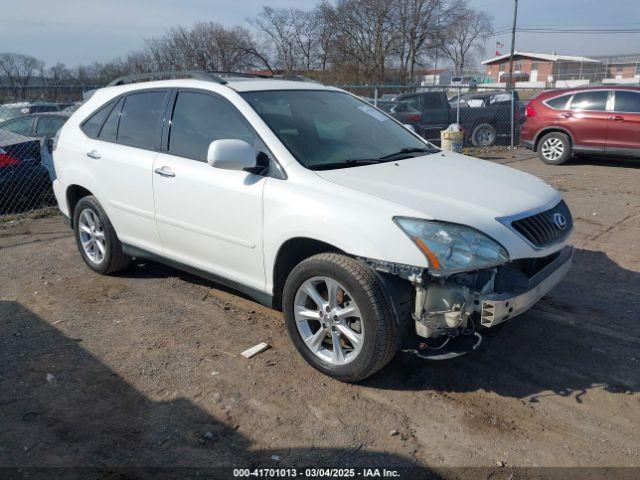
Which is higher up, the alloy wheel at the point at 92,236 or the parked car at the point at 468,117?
the parked car at the point at 468,117

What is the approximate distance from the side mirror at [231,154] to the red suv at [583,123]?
10089mm

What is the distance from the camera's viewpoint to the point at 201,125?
13.5 feet

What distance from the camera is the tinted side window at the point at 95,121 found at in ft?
16.4

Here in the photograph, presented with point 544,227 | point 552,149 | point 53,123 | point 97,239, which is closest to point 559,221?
point 544,227

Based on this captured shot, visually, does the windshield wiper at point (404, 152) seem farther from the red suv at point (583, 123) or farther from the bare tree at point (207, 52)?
the bare tree at point (207, 52)

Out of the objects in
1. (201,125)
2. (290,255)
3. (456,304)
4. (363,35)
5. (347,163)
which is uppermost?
(363,35)

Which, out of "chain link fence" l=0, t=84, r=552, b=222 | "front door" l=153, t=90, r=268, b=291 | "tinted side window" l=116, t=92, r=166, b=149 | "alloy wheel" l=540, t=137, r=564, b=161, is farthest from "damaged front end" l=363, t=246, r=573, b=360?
"alloy wheel" l=540, t=137, r=564, b=161

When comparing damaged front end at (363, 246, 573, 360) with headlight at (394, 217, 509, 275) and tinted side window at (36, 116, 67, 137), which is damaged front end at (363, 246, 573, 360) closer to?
headlight at (394, 217, 509, 275)

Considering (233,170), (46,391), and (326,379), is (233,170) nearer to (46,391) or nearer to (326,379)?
(326,379)

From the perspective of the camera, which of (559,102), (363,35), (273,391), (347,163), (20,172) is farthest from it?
(363,35)

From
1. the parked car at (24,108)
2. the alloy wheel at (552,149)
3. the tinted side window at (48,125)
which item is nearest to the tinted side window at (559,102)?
the alloy wheel at (552,149)

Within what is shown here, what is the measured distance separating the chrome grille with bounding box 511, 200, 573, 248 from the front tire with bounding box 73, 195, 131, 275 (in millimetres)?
3519

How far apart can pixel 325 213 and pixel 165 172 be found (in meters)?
1.60

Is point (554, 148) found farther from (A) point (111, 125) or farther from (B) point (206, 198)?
(B) point (206, 198)
